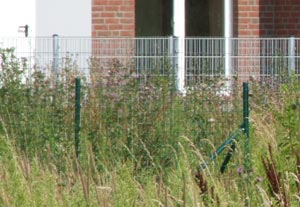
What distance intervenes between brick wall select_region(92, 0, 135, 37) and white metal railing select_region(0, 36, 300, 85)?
94 centimetres

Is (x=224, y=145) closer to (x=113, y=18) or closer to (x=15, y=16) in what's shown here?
(x=113, y=18)

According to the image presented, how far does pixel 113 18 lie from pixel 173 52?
166 cm

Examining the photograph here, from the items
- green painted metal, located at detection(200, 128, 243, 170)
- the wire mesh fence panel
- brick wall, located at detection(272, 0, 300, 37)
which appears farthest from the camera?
brick wall, located at detection(272, 0, 300, 37)

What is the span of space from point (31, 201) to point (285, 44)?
8473 millimetres

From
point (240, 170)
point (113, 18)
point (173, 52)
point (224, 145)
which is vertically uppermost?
point (113, 18)

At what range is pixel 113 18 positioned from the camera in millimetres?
16766

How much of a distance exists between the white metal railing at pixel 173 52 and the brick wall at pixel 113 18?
941 mm

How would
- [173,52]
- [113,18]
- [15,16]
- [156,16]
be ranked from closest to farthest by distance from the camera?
[173,52] → [15,16] → [113,18] → [156,16]

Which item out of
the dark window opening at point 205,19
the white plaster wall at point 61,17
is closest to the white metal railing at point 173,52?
the white plaster wall at point 61,17

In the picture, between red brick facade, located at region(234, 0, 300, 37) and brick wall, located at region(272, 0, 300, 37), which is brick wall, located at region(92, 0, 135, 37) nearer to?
red brick facade, located at region(234, 0, 300, 37)

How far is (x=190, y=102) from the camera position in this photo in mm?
11672

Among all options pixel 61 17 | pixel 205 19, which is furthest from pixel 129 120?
pixel 205 19

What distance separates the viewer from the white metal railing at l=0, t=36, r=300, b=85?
1511cm

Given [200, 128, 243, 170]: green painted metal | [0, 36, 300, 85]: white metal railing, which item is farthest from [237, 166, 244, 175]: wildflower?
[0, 36, 300, 85]: white metal railing
